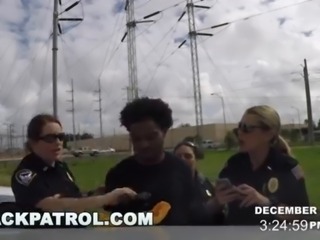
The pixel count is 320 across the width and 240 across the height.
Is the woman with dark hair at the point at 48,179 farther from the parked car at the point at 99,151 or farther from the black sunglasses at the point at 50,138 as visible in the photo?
the parked car at the point at 99,151

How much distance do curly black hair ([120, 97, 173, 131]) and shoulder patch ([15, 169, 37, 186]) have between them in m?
0.61

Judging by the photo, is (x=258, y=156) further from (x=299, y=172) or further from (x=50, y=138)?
(x=50, y=138)

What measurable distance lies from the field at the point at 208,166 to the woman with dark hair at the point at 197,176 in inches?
1.4

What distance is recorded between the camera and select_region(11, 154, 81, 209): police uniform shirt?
2033 millimetres

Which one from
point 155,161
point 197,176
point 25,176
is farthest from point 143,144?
point 25,176

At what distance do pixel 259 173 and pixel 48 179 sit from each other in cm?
120

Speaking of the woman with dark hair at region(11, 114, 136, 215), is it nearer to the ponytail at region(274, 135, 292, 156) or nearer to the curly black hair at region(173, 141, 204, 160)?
the curly black hair at region(173, 141, 204, 160)

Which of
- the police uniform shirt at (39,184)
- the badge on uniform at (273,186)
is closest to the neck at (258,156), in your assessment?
the badge on uniform at (273,186)

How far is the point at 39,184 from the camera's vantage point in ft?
6.72

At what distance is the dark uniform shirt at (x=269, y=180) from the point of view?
6.49ft

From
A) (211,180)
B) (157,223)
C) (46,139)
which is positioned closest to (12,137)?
(46,139)

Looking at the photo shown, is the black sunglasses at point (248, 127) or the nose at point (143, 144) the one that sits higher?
the black sunglasses at point (248, 127)
